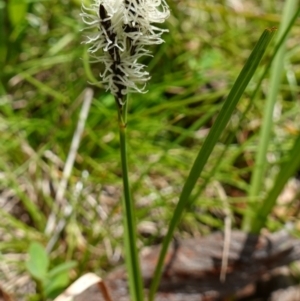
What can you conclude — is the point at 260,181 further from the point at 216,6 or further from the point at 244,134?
the point at 216,6

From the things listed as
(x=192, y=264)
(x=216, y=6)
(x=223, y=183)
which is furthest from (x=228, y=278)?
(x=216, y=6)

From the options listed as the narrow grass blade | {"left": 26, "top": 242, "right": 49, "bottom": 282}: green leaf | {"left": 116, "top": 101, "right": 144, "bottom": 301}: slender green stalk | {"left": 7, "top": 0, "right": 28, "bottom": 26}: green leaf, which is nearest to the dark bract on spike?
{"left": 116, "top": 101, "right": 144, "bottom": 301}: slender green stalk

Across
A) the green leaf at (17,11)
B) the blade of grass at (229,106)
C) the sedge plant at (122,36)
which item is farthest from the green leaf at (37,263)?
the green leaf at (17,11)

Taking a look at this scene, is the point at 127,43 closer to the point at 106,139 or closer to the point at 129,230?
the point at 129,230

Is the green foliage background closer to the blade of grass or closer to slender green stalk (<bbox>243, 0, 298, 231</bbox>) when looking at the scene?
slender green stalk (<bbox>243, 0, 298, 231</bbox>)

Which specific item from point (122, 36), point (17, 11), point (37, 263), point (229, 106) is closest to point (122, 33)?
point (122, 36)
